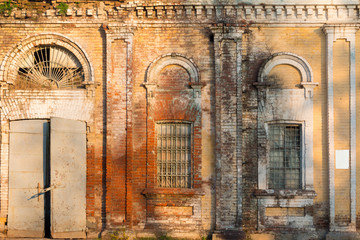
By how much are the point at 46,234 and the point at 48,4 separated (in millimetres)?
6017

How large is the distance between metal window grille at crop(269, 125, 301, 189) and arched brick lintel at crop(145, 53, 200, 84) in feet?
7.96

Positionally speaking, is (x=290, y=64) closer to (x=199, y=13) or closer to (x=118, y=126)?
(x=199, y=13)

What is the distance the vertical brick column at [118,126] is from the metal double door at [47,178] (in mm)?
698

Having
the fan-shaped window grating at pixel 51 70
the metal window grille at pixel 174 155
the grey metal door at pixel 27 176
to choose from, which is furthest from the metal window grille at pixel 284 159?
the grey metal door at pixel 27 176

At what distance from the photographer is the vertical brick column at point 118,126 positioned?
7.59 m

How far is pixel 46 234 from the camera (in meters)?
7.69

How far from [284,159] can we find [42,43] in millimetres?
7084

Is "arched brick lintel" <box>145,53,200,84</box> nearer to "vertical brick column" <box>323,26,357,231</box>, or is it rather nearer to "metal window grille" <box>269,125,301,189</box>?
"metal window grille" <box>269,125,301,189</box>

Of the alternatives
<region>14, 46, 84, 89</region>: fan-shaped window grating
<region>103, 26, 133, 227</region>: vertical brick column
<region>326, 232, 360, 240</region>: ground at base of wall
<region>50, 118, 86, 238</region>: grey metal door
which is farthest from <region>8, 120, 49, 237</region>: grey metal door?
<region>326, 232, 360, 240</region>: ground at base of wall

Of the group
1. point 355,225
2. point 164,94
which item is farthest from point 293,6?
point 355,225

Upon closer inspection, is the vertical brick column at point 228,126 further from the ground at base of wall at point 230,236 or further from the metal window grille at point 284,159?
the metal window grille at point 284,159

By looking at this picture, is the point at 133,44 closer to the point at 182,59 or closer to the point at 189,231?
the point at 182,59

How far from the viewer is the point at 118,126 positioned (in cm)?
767

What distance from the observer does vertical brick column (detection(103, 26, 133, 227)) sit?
759 centimetres
